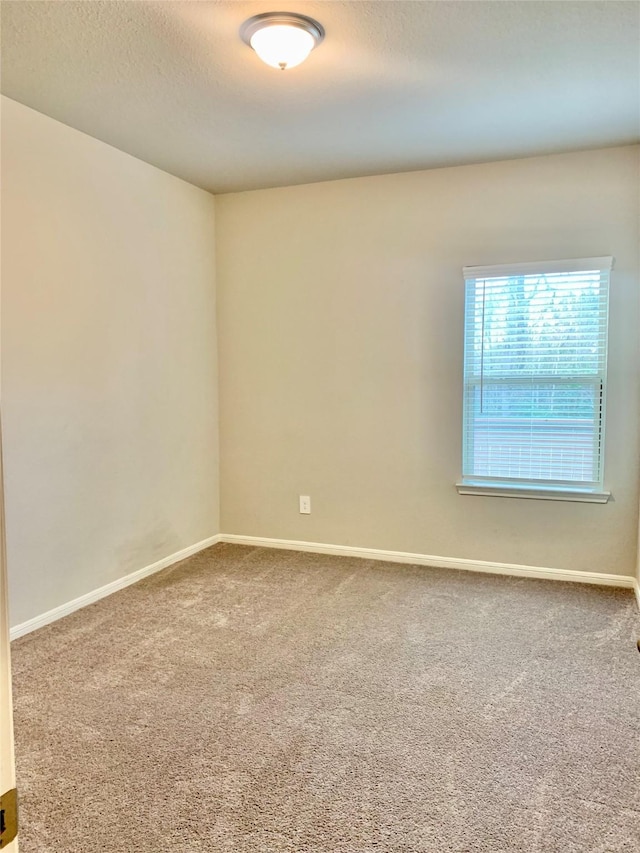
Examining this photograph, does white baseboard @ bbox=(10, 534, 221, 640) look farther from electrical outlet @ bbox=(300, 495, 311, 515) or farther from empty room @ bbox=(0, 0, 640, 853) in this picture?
electrical outlet @ bbox=(300, 495, 311, 515)

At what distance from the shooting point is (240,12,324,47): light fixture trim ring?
2.04 meters

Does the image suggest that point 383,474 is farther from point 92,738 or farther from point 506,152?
point 92,738

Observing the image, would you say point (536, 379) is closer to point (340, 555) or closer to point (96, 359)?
point (340, 555)

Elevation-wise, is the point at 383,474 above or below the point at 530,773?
above

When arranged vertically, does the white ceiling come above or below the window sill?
above

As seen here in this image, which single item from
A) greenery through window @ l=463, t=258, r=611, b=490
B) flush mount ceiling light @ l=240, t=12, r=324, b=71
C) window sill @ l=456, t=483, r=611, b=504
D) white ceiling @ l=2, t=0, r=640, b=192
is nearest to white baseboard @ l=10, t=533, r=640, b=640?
window sill @ l=456, t=483, r=611, b=504

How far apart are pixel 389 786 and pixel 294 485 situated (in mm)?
2531

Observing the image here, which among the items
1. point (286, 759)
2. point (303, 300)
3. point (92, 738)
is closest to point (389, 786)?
point (286, 759)

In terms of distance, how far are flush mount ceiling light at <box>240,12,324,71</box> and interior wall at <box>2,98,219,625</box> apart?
132 cm

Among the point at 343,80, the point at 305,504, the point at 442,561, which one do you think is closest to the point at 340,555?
the point at 305,504

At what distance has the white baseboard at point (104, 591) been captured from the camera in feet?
9.34

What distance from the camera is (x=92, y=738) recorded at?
1995 mm

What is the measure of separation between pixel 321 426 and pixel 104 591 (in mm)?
1735

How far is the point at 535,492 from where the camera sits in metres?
3.53
